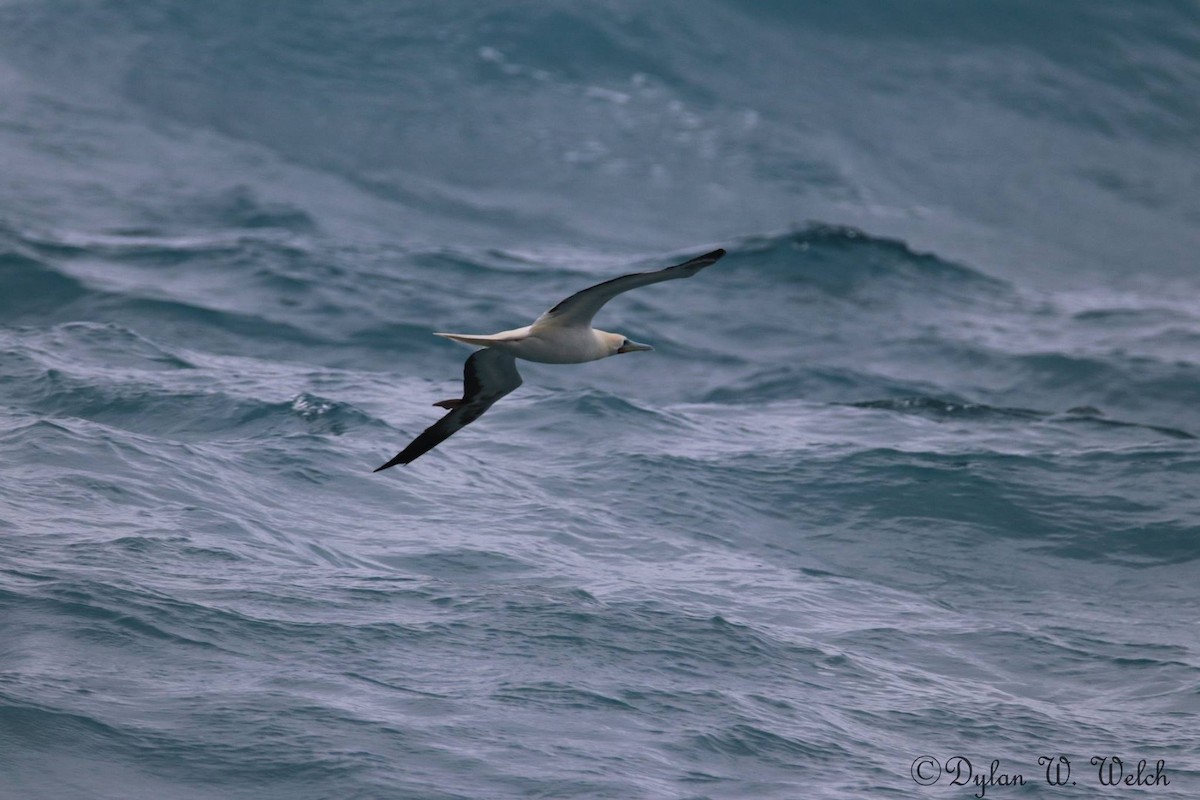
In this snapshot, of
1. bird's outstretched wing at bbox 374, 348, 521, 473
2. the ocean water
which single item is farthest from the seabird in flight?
the ocean water

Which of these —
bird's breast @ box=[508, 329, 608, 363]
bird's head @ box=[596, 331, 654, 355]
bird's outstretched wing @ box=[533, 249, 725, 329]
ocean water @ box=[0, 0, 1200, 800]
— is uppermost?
bird's outstretched wing @ box=[533, 249, 725, 329]

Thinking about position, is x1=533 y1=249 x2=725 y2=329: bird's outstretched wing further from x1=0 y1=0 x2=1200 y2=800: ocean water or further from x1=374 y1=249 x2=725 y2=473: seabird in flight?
x1=0 y1=0 x2=1200 y2=800: ocean water

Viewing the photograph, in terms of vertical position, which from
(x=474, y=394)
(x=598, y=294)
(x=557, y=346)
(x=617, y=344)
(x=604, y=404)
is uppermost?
(x=598, y=294)

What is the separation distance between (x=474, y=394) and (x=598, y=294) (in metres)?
1.83

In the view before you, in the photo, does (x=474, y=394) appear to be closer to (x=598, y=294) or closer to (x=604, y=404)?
(x=598, y=294)

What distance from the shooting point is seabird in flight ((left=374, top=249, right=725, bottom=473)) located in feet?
33.0

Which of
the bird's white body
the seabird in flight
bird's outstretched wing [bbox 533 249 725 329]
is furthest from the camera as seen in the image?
the bird's white body

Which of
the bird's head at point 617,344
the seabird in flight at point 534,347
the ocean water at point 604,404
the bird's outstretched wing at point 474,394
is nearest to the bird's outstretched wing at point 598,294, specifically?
the seabird in flight at point 534,347

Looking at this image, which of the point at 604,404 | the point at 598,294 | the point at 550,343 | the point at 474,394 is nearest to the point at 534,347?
the point at 550,343

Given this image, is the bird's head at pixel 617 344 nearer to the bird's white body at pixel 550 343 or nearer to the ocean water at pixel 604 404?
the bird's white body at pixel 550 343

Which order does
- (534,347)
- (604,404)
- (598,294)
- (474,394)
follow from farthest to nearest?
1. (604,404)
2. (474,394)
3. (534,347)
4. (598,294)

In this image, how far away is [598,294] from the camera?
10.1m

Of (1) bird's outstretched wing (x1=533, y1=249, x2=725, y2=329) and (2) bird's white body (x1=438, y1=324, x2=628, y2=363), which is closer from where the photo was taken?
(1) bird's outstretched wing (x1=533, y1=249, x2=725, y2=329)

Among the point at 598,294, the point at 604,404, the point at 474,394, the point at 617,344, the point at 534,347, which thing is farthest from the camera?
the point at 604,404
